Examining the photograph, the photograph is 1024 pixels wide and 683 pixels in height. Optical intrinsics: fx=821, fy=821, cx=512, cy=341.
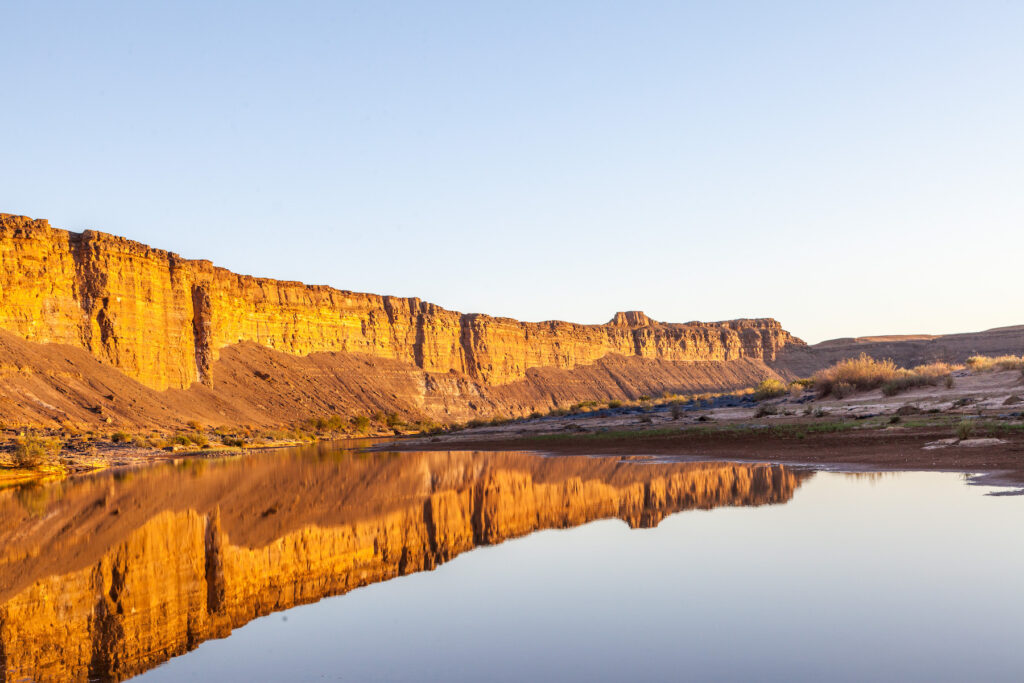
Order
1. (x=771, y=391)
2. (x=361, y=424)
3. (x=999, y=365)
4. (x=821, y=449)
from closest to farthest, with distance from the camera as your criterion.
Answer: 1. (x=821, y=449)
2. (x=999, y=365)
3. (x=771, y=391)
4. (x=361, y=424)

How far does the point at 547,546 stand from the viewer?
10625 millimetres

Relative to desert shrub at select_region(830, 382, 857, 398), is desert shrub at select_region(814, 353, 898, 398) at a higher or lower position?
higher

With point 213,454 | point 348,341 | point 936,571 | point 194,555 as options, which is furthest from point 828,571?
point 348,341

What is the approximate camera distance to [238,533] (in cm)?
1250

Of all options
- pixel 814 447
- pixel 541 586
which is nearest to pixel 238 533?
pixel 541 586

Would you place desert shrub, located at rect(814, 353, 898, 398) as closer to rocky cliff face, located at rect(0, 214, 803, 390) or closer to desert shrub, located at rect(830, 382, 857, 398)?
desert shrub, located at rect(830, 382, 857, 398)

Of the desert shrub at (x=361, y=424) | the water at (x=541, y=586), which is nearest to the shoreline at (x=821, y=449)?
the water at (x=541, y=586)

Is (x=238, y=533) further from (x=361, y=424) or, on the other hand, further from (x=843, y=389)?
(x=361, y=424)

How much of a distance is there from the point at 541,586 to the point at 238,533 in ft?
20.4

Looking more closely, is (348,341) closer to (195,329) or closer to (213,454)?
(195,329)

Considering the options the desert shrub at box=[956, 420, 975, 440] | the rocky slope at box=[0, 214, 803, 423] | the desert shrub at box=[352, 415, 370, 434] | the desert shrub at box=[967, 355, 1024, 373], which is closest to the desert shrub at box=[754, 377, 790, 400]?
the desert shrub at box=[967, 355, 1024, 373]

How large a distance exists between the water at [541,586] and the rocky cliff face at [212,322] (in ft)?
124

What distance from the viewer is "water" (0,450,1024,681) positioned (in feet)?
19.0

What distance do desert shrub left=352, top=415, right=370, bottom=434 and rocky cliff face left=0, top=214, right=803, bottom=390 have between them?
1094 cm
